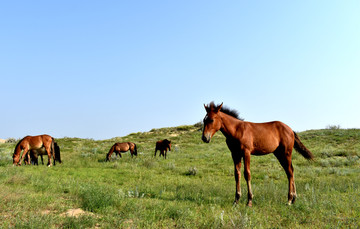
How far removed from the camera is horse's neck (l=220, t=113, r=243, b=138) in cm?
679

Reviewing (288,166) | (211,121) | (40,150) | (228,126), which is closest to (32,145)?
(40,150)

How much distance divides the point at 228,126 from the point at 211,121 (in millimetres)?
561

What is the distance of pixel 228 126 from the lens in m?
6.82

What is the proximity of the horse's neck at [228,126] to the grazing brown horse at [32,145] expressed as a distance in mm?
12248

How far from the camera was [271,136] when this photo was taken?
7.14 m

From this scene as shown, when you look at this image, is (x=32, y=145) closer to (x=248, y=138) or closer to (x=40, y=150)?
(x=40, y=150)

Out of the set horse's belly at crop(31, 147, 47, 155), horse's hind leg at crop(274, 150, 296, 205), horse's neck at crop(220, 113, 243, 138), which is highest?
horse's neck at crop(220, 113, 243, 138)

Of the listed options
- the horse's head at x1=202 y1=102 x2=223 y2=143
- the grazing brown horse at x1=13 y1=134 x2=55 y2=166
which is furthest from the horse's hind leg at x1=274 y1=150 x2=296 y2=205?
the grazing brown horse at x1=13 y1=134 x2=55 y2=166

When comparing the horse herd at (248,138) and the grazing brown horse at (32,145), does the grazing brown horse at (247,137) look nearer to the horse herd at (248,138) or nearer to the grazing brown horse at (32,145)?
the horse herd at (248,138)

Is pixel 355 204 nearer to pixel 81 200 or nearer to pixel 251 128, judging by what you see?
pixel 251 128

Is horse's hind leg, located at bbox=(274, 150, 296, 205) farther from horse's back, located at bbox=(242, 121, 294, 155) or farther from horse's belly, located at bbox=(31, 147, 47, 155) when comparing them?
horse's belly, located at bbox=(31, 147, 47, 155)

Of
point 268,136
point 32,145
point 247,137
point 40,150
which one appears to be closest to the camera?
point 247,137

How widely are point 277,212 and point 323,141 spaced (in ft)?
81.0

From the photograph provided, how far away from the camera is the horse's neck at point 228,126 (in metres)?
6.79
